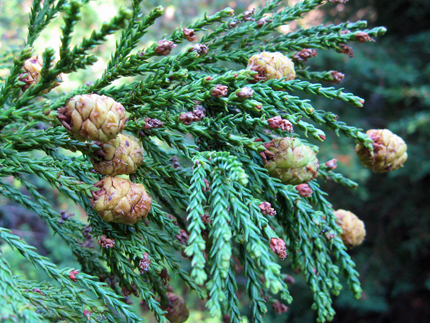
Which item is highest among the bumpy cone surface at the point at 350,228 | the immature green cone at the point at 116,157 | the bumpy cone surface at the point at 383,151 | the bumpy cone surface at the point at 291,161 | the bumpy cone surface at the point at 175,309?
the immature green cone at the point at 116,157

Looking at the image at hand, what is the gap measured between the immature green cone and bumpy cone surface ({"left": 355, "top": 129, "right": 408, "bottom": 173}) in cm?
91

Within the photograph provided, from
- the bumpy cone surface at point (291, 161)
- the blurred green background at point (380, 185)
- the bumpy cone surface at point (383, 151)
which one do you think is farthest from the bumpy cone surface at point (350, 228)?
A: the blurred green background at point (380, 185)

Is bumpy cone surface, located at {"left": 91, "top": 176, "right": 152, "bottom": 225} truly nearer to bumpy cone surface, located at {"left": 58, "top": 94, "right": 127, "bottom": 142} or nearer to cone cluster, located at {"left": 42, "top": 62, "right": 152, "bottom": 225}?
cone cluster, located at {"left": 42, "top": 62, "right": 152, "bottom": 225}

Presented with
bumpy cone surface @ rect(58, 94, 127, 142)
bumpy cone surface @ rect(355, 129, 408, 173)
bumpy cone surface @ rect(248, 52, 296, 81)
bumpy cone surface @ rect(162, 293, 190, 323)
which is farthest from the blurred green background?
bumpy cone surface @ rect(58, 94, 127, 142)

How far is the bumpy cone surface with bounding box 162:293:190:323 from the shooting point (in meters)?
1.33

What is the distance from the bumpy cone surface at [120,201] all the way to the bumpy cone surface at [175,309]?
57 cm

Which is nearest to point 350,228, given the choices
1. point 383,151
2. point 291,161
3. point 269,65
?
point 383,151

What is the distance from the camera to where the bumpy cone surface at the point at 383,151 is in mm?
1207

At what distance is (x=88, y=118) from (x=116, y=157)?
171mm

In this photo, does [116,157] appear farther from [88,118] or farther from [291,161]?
[291,161]

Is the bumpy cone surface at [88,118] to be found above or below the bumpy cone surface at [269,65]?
above

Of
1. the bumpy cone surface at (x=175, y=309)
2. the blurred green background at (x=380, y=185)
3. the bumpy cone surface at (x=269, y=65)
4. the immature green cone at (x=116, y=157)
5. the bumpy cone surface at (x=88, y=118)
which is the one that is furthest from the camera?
the blurred green background at (x=380, y=185)

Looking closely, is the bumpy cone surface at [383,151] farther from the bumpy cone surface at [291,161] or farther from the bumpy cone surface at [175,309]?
the bumpy cone surface at [175,309]

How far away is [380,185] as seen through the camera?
455cm
